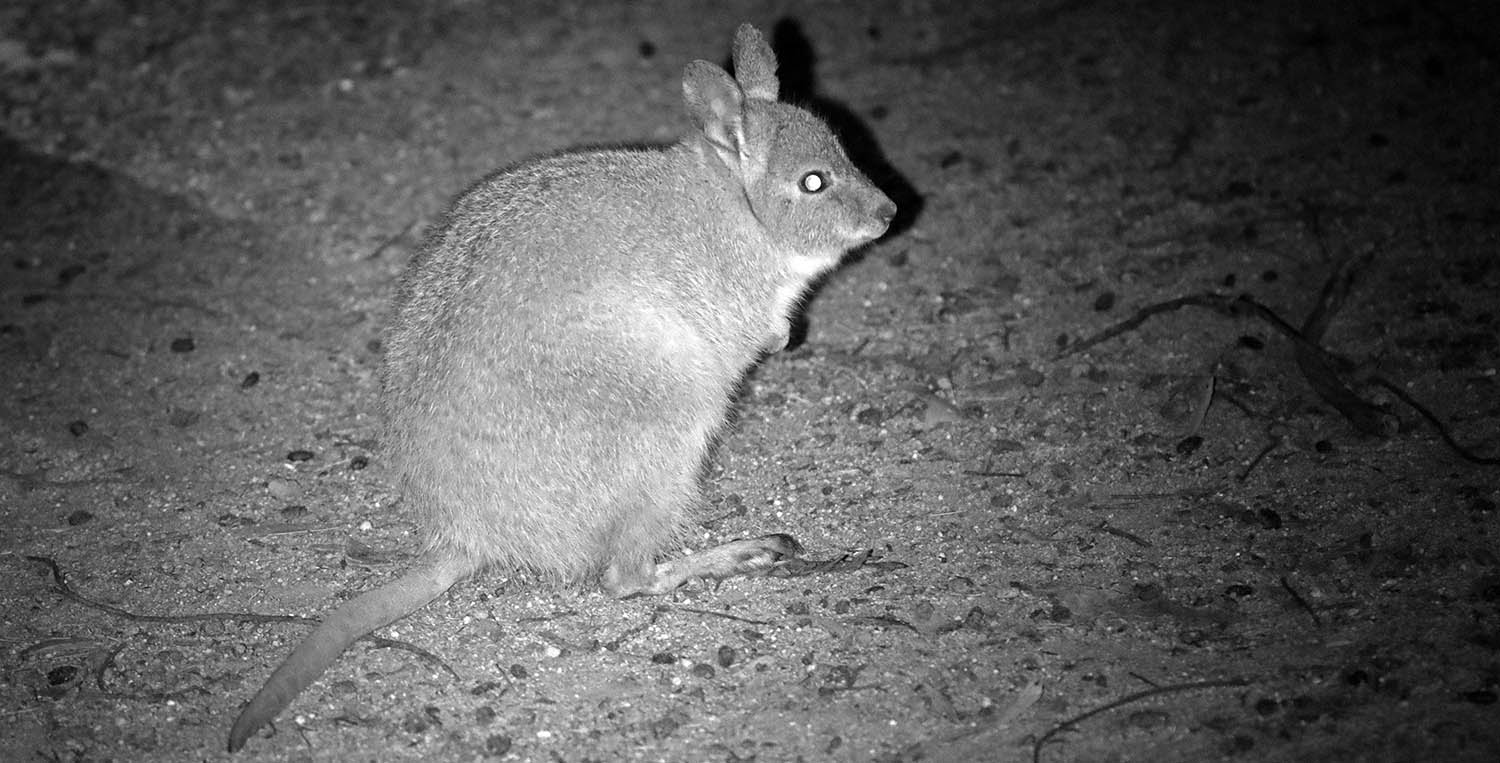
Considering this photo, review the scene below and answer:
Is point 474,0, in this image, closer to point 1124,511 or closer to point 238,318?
point 238,318

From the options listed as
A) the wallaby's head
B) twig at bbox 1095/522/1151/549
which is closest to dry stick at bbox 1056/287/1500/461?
twig at bbox 1095/522/1151/549

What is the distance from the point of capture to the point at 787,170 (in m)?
4.54

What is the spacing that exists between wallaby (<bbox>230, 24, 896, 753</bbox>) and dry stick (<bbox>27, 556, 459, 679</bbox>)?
0.41ft

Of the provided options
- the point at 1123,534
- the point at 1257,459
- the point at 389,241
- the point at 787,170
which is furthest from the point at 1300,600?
the point at 389,241

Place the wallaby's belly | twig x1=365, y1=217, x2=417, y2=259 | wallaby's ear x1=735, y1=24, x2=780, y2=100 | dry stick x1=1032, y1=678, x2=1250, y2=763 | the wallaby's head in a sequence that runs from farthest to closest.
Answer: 1. twig x1=365, y1=217, x2=417, y2=259
2. wallaby's ear x1=735, y1=24, x2=780, y2=100
3. the wallaby's head
4. the wallaby's belly
5. dry stick x1=1032, y1=678, x2=1250, y2=763

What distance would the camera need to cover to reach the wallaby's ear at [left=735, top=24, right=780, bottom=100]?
4.73 meters

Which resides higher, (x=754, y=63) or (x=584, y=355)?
(x=754, y=63)

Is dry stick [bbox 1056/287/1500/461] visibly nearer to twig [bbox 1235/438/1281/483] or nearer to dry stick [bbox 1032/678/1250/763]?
twig [bbox 1235/438/1281/483]

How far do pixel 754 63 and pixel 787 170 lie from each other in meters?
0.47

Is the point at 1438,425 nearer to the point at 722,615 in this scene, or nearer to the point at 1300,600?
the point at 1300,600

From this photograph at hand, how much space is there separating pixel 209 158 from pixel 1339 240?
510cm

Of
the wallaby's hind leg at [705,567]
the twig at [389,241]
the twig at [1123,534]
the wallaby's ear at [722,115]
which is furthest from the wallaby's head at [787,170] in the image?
the twig at [389,241]

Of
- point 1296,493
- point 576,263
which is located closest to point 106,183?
point 576,263

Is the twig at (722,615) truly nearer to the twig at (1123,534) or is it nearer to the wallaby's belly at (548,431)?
the wallaby's belly at (548,431)
